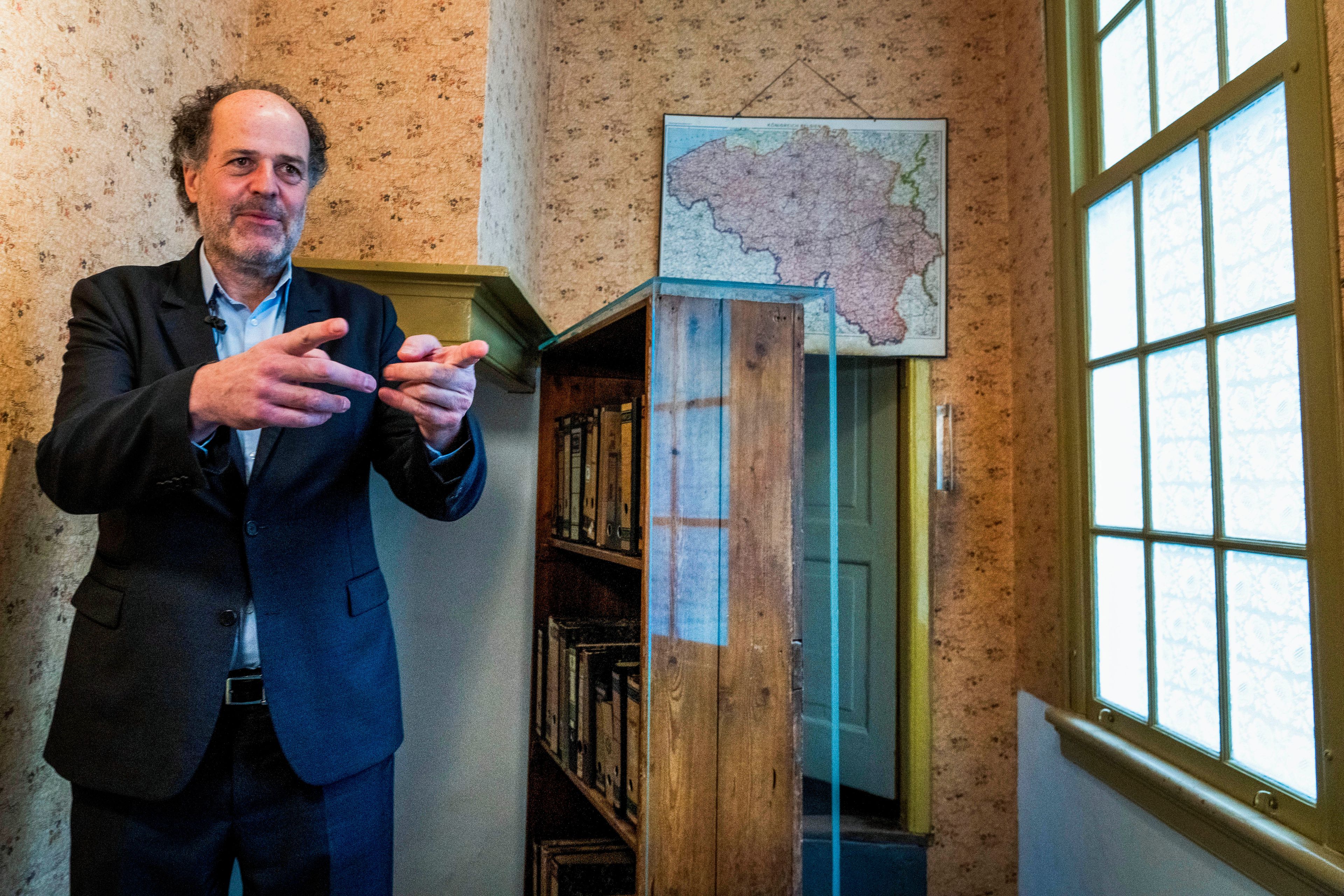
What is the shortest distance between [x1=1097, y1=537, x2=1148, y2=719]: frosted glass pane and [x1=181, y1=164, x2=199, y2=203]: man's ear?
211 centimetres

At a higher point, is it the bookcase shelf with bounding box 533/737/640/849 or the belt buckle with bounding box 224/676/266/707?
the belt buckle with bounding box 224/676/266/707

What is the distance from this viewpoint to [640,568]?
1.40 m

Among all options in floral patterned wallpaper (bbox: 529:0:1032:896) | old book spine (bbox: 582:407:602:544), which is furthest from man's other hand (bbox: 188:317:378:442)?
floral patterned wallpaper (bbox: 529:0:1032:896)

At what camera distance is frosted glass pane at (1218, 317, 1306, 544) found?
1.28 metres

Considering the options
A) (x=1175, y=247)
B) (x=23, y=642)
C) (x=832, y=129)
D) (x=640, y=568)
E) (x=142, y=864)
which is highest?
(x=832, y=129)

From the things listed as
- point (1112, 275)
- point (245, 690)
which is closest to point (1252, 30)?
point (1112, 275)

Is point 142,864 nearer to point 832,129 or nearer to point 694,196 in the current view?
point 694,196

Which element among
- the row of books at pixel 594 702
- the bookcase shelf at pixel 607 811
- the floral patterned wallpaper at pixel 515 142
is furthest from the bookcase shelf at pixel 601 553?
the floral patterned wallpaper at pixel 515 142

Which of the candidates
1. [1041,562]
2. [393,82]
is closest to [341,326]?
[393,82]

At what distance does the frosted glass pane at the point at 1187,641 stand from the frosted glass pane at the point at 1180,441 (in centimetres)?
7

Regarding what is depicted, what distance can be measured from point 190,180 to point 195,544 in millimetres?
626

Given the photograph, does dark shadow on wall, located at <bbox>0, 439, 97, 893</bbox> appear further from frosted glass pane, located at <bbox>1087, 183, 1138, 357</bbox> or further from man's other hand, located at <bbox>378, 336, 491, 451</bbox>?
frosted glass pane, located at <bbox>1087, 183, 1138, 357</bbox>

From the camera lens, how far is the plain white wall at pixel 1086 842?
57.4 inches

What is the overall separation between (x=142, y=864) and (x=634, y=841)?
0.78 metres
